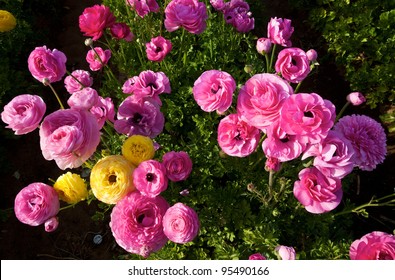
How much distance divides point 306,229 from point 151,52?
1.34m

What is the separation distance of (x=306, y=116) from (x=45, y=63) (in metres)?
1.24

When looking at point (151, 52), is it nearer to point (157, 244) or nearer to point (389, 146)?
point (157, 244)

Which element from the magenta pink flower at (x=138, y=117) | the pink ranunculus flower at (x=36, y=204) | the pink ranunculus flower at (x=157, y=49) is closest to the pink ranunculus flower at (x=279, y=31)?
the pink ranunculus flower at (x=157, y=49)

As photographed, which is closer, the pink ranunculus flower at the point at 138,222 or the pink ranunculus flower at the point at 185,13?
the pink ranunculus flower at the point at 138,222

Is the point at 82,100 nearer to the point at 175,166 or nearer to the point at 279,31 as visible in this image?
the point at 175,166

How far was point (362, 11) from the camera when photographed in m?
3.49

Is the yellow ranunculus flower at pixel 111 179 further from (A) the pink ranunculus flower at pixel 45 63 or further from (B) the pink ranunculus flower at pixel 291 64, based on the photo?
(B) the pink ranunculus flower at pixel 291 64

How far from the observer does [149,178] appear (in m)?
1.56

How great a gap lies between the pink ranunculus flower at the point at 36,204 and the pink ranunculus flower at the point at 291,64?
44.3 inches

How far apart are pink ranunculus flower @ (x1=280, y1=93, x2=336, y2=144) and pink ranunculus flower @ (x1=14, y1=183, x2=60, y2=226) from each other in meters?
0.99

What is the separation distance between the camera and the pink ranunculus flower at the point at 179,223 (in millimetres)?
1505

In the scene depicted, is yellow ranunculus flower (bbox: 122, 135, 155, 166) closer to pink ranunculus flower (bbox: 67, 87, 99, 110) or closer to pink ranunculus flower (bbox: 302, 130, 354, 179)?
pink ranunculus flower (bbox: 67, 87, 99, 110)

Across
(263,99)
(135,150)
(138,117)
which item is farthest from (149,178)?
(263,99)

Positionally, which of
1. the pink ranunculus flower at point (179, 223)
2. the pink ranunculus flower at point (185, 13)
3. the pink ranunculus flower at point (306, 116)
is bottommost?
the pink ranunculus flower at point (179, 223)
